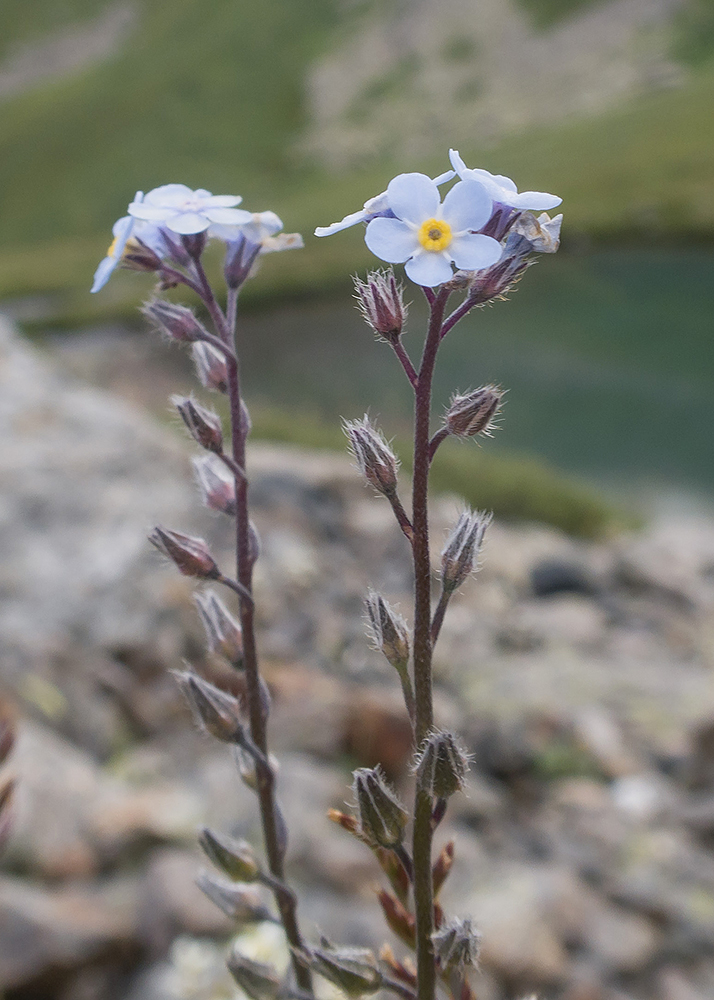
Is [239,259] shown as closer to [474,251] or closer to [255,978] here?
[474,251]

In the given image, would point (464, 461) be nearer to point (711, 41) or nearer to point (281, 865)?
point (281, 865)

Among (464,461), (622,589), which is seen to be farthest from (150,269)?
(464,461)

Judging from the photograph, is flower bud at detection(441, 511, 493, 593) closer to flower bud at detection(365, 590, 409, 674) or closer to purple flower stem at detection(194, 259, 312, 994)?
flower bud at detection(365, 590, 409, 674)

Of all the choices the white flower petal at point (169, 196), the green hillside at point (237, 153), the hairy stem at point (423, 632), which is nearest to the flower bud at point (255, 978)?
the hairy stem at point (423, 632)

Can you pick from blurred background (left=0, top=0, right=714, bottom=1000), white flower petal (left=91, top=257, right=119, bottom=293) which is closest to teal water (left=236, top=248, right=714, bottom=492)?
blurred background (left=0, top=0, right=714, bottom=1000)

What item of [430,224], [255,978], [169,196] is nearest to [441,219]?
[430,224]

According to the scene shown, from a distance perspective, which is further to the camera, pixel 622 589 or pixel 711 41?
pixel 711 41
